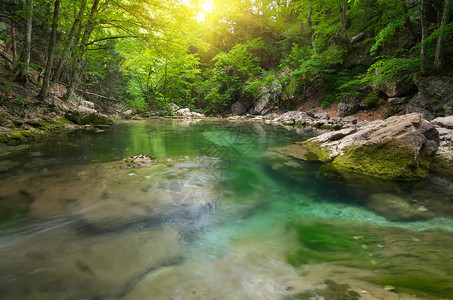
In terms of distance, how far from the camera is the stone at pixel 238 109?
81.8ft

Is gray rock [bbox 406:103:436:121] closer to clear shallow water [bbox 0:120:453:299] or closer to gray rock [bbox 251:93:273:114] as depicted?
clear shallow water [bbox 0:120:453:299]

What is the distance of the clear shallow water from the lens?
1.32 metres

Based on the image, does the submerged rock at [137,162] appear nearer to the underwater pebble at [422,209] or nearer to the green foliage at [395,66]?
the underwater pebble at [422,209]

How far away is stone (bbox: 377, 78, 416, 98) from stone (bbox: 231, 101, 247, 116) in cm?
1587

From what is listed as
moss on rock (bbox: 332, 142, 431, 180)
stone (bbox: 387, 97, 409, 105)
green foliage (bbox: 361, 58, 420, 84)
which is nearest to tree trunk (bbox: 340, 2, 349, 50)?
green foliage (bbox: 361, 58, 420, 84)

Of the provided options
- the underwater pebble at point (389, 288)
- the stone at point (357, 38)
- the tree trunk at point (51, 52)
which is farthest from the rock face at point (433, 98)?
the tree trunk at point (51, 52)

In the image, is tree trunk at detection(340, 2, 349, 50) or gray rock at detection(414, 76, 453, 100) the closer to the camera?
gray rock at detection(414, 76, 453, 100)

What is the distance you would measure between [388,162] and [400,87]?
9500 millimetres

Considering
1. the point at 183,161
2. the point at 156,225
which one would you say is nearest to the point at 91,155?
the point at 183,161

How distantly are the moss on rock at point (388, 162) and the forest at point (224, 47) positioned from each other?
20.2ft

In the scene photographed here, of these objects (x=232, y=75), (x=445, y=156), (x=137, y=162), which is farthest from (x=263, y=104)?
(x=137, y=162)

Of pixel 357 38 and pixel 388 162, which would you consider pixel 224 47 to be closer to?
pixel 357 38

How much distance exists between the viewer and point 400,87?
1018 centimetres

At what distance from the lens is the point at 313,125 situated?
13.0 metres
